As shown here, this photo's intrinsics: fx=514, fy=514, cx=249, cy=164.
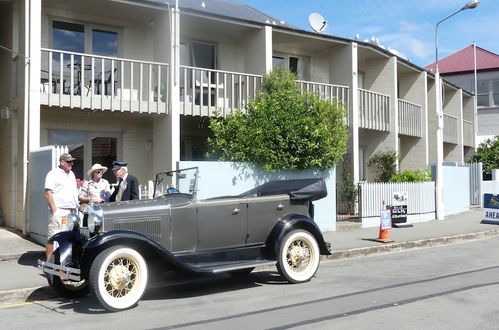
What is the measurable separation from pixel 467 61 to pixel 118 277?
3304cm

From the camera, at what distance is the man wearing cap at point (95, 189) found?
27.8ft

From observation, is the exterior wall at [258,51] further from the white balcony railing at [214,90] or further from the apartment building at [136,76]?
the white balcony railing at [214,90]

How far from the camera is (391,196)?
15.3 m

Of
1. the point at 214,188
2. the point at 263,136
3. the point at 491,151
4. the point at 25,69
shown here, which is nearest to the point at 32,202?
the point at 25,69

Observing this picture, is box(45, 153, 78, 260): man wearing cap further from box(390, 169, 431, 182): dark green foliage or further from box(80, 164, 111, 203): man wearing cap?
box(390, 169, 431, 182): dark green foliage

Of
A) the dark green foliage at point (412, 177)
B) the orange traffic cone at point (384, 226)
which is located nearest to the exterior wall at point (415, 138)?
the dark green foliage at point (412, 177)

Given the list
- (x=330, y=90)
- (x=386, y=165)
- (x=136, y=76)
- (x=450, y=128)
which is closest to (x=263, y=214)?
(x=136, y=76)

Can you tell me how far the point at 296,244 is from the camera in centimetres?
786

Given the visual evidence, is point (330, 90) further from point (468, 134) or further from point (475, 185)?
point (468, 134)

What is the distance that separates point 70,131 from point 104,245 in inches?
328

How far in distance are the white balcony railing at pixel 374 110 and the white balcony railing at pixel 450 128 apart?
7609mm

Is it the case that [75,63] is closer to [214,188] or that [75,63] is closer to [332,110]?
[214,188]

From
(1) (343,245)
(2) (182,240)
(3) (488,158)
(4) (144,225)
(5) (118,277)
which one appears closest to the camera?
(5) (118,277)

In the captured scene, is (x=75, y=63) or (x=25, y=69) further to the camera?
(x=75, y=63)
